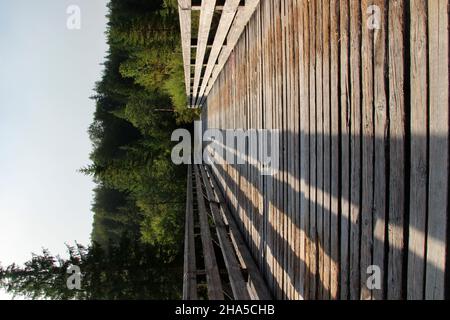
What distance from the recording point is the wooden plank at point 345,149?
2.90 meters

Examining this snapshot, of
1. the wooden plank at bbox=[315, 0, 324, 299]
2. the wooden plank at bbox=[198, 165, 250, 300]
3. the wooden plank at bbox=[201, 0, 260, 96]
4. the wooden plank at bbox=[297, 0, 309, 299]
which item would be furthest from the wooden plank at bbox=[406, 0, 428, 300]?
the wooden plank at bbox=[201, 0, 260, 96]

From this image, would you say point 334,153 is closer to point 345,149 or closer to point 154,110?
point 345,149

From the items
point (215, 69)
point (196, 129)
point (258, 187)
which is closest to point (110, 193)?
point (196, 129)

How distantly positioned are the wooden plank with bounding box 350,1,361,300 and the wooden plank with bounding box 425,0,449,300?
2.38 ft

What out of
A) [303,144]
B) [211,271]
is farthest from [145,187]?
[303,144]

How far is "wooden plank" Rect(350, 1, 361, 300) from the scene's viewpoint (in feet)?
8.99

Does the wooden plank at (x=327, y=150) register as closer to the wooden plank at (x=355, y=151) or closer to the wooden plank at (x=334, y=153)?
the wooden plank at (x=334, y=153)

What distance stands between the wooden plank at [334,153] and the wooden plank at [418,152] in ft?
3.04

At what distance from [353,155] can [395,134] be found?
508 millimetres

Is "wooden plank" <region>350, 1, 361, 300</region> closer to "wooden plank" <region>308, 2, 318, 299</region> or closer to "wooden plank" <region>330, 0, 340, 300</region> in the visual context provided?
"wooden plank" <region>330, 0, 340, 300</region>

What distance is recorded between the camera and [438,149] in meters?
1.96

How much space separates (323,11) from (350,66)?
32.4 inches

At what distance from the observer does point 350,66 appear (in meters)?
2.92
